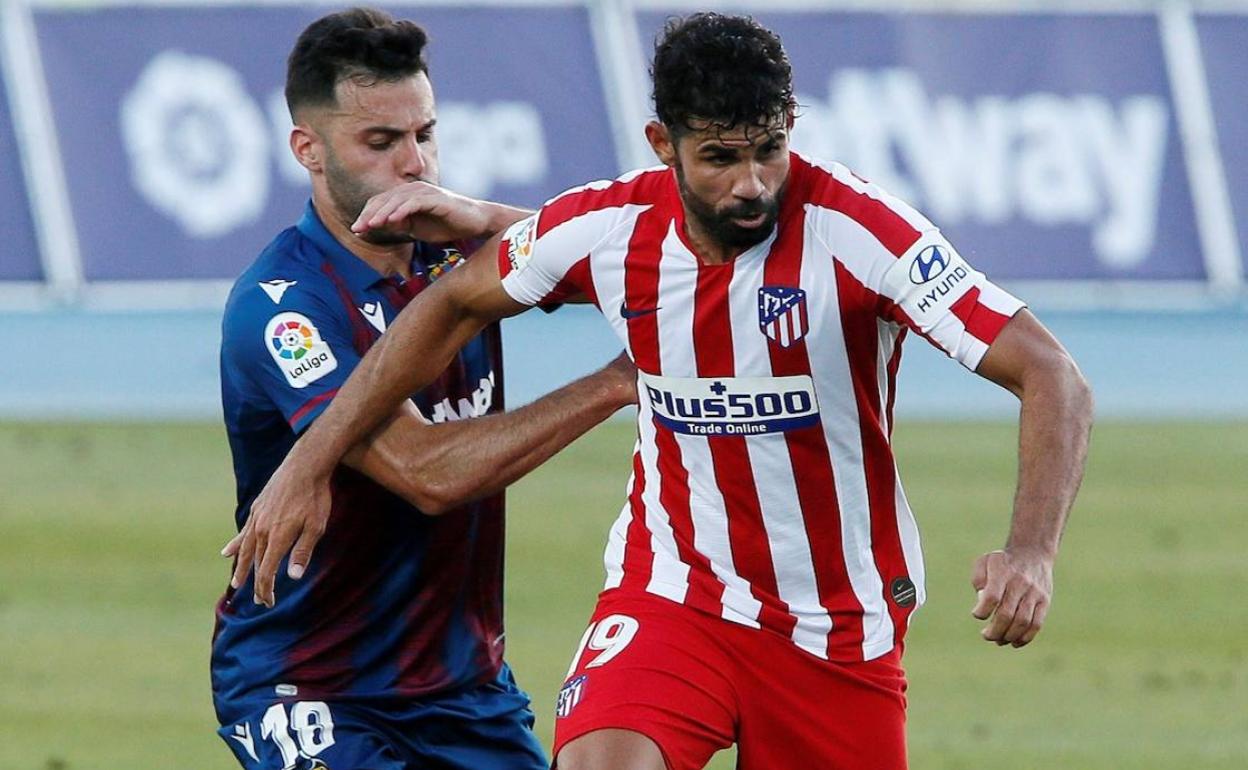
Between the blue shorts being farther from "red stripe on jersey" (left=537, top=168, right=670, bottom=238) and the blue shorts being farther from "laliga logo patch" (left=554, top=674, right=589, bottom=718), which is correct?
"red stripe on jersey" (left=537, top=168, right=670, bottom=238)

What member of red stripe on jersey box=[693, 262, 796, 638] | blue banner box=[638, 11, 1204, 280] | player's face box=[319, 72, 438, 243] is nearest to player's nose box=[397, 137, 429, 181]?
player's face box=[319, 72, 438, 243]

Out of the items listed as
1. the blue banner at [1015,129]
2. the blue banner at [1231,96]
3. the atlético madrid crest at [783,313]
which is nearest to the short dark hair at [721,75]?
the atlético madrid crest at [783,313]

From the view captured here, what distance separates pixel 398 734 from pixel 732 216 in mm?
1504

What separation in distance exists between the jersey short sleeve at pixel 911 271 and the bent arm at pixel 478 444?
2.29 ft

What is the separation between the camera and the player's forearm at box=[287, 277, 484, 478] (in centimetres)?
510

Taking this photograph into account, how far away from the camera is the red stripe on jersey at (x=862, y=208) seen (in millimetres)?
4656

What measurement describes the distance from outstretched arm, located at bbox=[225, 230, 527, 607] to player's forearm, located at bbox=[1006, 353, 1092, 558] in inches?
48.5

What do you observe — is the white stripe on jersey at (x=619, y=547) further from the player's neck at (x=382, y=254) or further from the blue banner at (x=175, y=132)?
the blue banner at (x=175, y=132)

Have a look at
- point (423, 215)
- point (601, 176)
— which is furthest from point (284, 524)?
point (601, 176)

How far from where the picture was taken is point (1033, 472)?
173 inches

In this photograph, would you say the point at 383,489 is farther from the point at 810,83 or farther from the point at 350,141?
the point at 810,83

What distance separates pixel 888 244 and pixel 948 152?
41.3 ft

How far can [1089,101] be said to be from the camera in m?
17.2

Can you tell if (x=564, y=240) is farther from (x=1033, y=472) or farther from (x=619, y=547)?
(x=1033, y=472)
